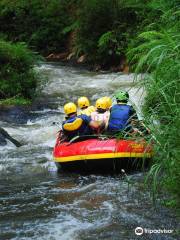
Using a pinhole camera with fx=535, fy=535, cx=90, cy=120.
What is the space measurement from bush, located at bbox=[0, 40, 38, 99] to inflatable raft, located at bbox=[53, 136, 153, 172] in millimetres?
4471

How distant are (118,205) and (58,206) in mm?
698

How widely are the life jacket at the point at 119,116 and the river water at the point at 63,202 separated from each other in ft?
2.30

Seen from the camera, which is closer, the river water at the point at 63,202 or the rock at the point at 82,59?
the river water at the point at 63,202

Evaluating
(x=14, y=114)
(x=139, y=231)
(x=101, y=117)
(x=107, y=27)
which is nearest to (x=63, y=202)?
(x=139, y=231)

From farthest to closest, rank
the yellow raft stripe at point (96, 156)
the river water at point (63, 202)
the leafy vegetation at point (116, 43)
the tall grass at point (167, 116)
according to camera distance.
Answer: the yellow raft stripe at point (96, 156) < the river water at point (63, 202) < the leafy vegetation at point (116, 43) < the tall grass at point (167, 116)

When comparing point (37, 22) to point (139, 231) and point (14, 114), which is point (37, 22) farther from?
point (139, 231)

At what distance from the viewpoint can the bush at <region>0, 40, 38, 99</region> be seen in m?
12.0

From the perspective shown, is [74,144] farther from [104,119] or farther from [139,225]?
[139,225]

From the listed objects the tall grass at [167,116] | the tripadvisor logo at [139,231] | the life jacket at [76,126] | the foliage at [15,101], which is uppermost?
the tall grass at [167,116]

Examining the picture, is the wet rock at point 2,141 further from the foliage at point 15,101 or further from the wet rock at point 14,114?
the foliage at point 15,101

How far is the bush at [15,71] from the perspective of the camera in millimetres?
12000

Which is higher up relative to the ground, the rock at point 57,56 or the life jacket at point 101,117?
the life jacket at point 101,117

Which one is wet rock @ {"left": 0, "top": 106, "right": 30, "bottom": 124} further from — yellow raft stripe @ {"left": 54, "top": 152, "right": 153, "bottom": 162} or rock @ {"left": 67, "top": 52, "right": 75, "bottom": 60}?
rock @ {"left": 67, "top": 52, "right": 75, "bottom": 60}

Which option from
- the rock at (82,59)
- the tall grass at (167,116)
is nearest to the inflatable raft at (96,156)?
the tall grass at (167,116)
